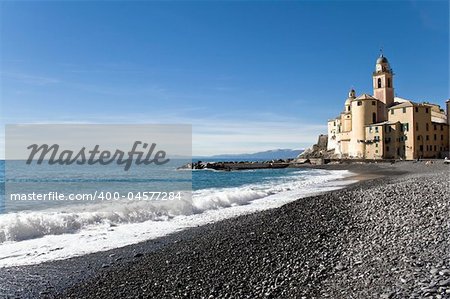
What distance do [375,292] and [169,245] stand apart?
18.7 feet

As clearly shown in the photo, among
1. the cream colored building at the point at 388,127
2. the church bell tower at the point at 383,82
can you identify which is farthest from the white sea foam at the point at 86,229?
the church bell tower at the point at 383,82

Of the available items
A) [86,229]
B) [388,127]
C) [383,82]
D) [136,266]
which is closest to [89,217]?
[86,229]

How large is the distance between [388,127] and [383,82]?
1053cm

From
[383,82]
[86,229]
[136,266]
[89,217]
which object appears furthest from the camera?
[383,82]

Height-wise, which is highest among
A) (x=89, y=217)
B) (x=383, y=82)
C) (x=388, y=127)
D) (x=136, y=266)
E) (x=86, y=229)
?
(x=383, y=82)

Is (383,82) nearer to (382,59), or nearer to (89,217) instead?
(382,59)

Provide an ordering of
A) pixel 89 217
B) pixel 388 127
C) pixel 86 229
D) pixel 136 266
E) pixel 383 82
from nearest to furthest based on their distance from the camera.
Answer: pixel 136 266, pixel 86 229, pixel 89 217, pixel 388 127, pixel 383 82

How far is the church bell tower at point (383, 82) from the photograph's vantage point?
6806 centimetres

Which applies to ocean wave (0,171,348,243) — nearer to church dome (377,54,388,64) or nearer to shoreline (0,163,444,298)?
shoreline (0,163,444,298)

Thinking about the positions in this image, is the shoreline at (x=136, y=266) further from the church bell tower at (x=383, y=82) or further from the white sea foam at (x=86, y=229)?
the church bell tower at (x=383, y=82)

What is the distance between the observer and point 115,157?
32.0 meters

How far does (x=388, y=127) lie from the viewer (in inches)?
2470

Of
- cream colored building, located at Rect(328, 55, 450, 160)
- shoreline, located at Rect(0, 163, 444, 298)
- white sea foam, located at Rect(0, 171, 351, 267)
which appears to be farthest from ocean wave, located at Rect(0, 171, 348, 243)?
cream colored building, located at Rect(328, 55, 450, 160)

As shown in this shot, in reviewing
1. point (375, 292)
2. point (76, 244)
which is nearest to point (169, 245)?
point (76, 244)
